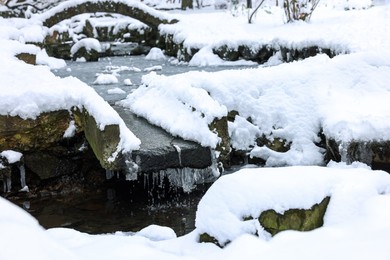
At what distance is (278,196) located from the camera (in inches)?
132

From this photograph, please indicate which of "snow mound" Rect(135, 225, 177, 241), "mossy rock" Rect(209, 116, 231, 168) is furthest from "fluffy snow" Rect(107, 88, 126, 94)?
"snow mound" Rect(135, 225, 177, 241)

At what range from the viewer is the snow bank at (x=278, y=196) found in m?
3.33

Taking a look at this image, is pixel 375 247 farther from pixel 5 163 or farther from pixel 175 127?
pixel 5 163

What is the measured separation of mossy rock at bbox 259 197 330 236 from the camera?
331cm

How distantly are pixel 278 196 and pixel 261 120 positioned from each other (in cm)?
409

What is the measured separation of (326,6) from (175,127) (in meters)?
13.6

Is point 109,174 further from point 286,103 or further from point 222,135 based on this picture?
point 286,103

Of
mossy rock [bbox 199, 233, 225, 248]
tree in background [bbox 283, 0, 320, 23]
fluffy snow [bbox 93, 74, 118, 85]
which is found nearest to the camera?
mossy rock [bbox 199, 233, 225, 248]

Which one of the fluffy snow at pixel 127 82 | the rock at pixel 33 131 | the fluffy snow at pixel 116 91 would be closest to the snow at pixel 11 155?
the rock at pixel 33 131

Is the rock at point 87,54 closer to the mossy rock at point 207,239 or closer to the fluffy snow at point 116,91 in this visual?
the fluffy snow at point 116,91

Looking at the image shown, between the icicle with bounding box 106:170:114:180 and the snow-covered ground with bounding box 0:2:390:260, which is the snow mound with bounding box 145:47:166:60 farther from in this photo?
the icicle with bounding box 106:170:114:180

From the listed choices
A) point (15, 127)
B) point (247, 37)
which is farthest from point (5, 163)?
point (247, 37)

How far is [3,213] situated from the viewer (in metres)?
1.94

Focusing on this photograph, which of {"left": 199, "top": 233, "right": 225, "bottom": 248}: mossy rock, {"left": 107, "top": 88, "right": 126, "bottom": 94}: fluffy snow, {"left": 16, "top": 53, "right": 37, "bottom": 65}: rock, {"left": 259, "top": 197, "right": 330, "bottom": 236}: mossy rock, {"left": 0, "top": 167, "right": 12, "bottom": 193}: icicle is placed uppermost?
{"left": 16, "top": 53, "right": 37, "bottom": 65}: rock
